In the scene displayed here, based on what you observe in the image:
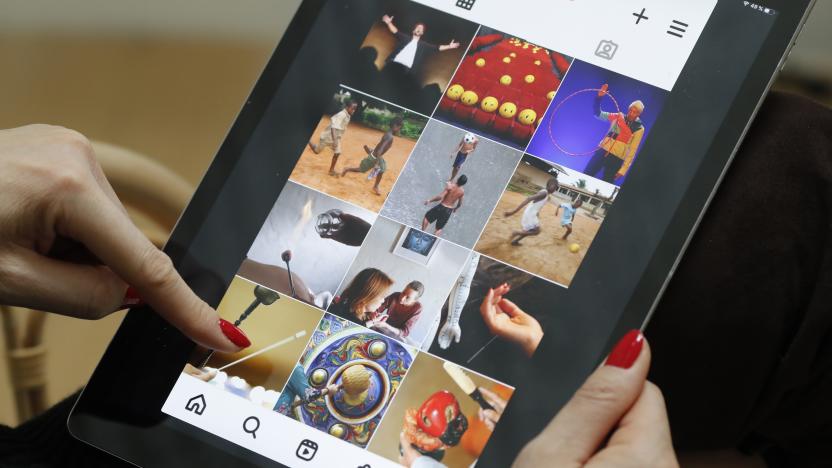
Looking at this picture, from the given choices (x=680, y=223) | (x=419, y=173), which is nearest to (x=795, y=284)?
(x=680, y=223)

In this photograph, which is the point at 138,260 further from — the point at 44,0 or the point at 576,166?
the point at 44,0

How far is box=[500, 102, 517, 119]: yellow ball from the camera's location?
0.50 meters

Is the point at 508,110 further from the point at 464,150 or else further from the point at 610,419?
the point at 610,419

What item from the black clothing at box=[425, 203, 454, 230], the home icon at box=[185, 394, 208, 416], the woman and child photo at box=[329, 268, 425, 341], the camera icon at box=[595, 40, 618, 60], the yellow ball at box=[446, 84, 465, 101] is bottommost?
the home icon at box=[185, 394, 208, 416]

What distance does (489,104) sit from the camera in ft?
1.66

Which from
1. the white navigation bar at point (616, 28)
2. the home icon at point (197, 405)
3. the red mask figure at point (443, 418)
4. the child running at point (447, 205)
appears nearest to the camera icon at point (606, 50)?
the white navigation bar at point (616, 28)

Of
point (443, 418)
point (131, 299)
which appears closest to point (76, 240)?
point (131, 299)

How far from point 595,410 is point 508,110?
0.67 ft

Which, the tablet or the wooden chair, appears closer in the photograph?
the tablet

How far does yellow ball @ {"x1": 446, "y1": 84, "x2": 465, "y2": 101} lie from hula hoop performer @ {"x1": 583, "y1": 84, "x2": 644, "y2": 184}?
100 millimetres

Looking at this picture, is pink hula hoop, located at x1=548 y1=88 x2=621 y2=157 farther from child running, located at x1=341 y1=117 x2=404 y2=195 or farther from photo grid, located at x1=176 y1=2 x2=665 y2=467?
child running, located at x1=341 y1=117 x2=404 y2=195

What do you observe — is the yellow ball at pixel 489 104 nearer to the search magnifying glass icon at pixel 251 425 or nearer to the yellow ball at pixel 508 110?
the yellow ball at pixel 508 110

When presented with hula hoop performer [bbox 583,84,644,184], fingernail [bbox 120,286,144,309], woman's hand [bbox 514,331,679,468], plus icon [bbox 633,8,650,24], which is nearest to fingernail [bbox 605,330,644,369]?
woman's hand [bbox 514,331,679,468]

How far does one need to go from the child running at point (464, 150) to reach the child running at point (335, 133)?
0.26 ft
